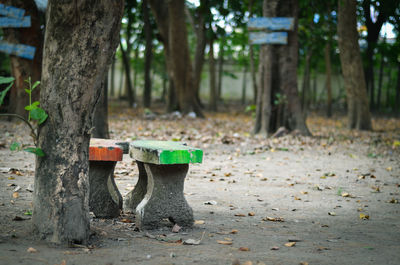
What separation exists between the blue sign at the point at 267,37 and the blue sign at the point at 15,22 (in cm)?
491

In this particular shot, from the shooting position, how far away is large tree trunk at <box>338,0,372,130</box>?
1145cm

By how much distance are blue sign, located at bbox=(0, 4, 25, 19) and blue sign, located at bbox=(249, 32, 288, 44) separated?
501 cm

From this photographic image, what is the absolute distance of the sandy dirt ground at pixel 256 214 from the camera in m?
3.03

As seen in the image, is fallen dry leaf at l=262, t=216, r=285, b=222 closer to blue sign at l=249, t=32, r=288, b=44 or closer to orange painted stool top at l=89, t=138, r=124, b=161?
orange painted stool top at l=89, t=138, r=124, b=161

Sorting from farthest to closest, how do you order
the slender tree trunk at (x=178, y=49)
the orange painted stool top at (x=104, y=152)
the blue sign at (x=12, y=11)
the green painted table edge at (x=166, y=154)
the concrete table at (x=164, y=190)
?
the slender tree trunk at (x=178, y=49) → the blue sign at (x=12, y=11) → the orange painted stool top at (x=104, y=152) → the concrete table at (x=164, y=190) → the green painted table edge at (x=166, y=154)

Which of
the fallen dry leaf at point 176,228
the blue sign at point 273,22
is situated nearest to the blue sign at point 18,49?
the blue sign at point 273,22

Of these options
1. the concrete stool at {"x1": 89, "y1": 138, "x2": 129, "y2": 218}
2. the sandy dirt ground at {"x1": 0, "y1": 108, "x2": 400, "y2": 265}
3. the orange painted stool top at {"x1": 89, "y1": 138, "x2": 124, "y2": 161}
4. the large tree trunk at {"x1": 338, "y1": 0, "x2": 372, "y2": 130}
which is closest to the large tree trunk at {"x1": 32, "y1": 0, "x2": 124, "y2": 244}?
the sandy dirt ground at {"x1": 0, "y1": 108, "x2": 400, "y2": 265}

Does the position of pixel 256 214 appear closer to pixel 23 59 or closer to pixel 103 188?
pixel 103 188

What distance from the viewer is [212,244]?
10.9 ft

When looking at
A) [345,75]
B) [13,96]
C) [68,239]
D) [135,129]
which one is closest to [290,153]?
[135,129]

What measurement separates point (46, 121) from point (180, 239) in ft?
4.24

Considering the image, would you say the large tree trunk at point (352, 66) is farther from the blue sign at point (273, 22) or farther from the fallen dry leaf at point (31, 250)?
the fallen dry leaf at point (31, 250)

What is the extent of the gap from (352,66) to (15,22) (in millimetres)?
8308

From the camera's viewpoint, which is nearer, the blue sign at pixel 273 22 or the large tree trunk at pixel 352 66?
the blue sign at pixel 273 22
